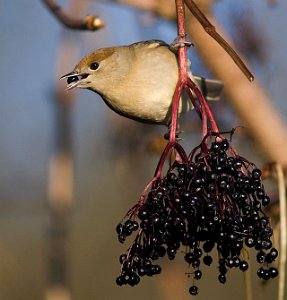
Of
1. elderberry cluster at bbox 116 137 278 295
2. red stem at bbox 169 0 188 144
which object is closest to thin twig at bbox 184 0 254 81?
red stem at bbox 169 0 188 144

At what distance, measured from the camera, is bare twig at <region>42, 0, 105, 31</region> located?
10.4 feet

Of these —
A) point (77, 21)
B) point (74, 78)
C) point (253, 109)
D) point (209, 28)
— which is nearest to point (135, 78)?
point (74, 78)

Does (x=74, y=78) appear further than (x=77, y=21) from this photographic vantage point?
Yes

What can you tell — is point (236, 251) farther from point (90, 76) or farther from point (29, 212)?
point (29, 212)

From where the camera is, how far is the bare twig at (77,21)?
3.17 m

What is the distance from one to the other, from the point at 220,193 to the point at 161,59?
4.21 ft

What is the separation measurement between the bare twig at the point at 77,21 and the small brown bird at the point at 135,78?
0.60ft

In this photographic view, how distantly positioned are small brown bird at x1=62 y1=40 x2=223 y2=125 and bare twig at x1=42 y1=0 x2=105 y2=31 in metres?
0.18

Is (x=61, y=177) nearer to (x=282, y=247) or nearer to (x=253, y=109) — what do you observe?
(x=253, y=109)

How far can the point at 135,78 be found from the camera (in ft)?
11.2

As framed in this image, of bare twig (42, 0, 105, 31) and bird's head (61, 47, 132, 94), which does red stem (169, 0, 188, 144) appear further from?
bird's head (61, 47, 132, 94)

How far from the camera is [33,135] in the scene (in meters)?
8.58

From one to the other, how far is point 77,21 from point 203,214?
1.44 metres

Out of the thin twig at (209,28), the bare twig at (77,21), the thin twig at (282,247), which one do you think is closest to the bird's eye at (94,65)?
the bare twig at (77,21)
